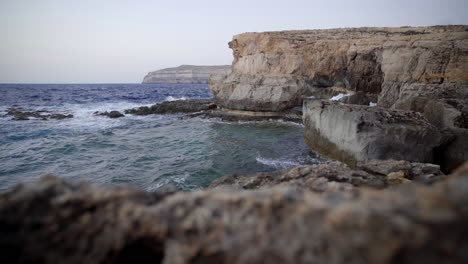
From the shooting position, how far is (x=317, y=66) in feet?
62.0

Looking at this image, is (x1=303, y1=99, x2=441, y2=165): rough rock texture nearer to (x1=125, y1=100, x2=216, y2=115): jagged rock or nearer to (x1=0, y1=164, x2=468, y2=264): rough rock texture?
(x1=0, y1=164, x2=468, y2=264): rough rock texture

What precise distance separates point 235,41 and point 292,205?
2288 cm

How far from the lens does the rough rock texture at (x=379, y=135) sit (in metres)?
5.84

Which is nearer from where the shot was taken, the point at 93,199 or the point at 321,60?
the point at 93,199

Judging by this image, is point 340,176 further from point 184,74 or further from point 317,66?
point 184,74

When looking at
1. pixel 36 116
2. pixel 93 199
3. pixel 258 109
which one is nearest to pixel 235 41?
pixel 258 109

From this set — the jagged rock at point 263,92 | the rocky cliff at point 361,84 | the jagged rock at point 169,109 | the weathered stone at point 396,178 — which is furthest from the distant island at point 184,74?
the weathered stone at point 396,178

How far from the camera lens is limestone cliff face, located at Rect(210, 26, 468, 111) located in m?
12.7

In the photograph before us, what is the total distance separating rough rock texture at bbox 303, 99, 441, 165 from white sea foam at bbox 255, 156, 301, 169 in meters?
1.42

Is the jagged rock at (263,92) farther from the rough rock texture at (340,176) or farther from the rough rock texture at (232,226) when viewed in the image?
the rough rock texture at (232,226)

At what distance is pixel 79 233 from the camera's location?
1199 mm

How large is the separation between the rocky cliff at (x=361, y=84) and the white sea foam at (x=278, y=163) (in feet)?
4.38

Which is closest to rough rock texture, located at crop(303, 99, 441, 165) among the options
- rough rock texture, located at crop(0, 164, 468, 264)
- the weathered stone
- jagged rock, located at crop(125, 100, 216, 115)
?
the weathered stone

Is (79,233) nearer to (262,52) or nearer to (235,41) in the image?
(262,52)
